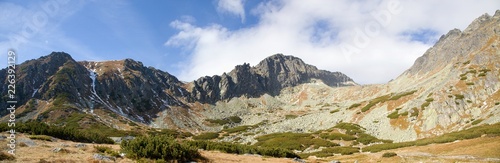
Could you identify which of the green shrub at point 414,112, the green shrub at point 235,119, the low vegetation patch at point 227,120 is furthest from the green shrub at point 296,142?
the green shrub at point 235,119

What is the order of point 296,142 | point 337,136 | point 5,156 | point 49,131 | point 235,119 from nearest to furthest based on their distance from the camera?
1. point 5,156
2. point 49,131
3. point 296,142
4. point 337,136
5. point 235,119

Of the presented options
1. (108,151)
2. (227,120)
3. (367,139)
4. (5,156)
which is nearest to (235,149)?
(108,151)

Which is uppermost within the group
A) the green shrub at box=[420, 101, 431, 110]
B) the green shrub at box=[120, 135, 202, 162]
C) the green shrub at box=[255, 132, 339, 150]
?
the green shrub at box=[420, 101, 431, 110]

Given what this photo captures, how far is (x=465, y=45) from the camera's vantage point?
16100 centimetres

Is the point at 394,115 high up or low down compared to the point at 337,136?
up

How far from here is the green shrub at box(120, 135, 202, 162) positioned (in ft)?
82.3

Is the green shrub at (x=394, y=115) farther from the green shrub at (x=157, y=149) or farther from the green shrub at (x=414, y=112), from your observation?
the green shrub at (x=157, y=149)

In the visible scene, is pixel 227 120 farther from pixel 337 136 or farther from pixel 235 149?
pixel 235 149

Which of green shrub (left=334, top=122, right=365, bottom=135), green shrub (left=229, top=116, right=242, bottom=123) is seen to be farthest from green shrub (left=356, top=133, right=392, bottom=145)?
green shrub (left=229, top=116, right=242, bottom=123)

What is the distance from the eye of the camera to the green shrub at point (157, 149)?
25078mm

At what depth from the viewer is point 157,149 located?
2531cm

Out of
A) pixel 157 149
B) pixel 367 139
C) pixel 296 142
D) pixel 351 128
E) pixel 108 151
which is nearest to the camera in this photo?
pixel 157 149

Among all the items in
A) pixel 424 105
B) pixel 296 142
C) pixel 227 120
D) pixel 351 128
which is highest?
pixel 424 105

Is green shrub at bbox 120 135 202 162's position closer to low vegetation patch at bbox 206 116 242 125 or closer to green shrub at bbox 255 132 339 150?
green shrub at bbox 255 132 339 150
